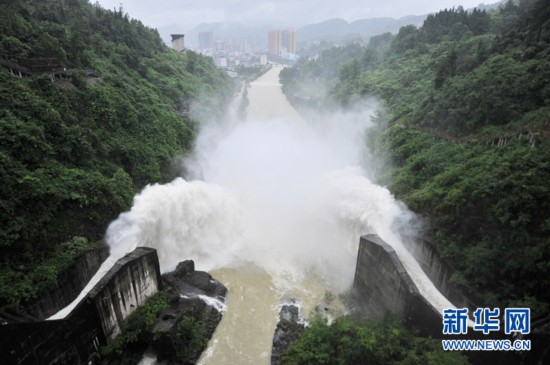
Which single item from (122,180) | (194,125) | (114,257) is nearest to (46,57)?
(122,180)

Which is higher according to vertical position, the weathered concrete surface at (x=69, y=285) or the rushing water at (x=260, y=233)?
the weathered concrete surface at (x=69, y=285)

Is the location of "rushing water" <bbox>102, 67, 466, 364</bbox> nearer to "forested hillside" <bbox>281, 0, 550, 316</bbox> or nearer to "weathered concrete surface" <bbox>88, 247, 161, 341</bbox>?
"weathered concrete surface" <bbox>88, 247, 161, 341</bbox>

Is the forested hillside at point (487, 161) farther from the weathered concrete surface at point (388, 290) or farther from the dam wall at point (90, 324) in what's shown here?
the dam wall at point (90, 324)

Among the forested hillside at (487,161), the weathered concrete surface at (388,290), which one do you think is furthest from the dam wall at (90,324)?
the forested hillside at (487,161)

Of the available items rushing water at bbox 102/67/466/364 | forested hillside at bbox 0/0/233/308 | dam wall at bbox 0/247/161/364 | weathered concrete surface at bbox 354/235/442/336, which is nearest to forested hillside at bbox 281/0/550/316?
rushing water at bbox 102/67/466/364

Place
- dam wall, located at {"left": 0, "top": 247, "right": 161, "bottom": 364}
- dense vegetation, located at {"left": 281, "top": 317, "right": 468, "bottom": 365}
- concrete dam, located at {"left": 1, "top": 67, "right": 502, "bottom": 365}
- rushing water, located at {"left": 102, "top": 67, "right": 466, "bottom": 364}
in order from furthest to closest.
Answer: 1. rushing water, located at {"left": 102, "top": 67, "right": 466, "bottom": 364}
2. concrete dam, located at {"left": 1, "top": 67, "right": 502, "bottom": 365}
3. dense vegetation, located at {"left": 281, "top": 317, "right": 468, "bottom": 365}
4. dam wall, located at {"left": 0, "top": 247, "right": 161, "bottom": 364}

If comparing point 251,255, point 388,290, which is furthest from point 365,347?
point 251,255
